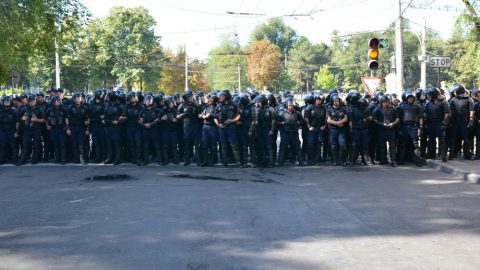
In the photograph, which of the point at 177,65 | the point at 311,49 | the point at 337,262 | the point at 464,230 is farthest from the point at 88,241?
the point at 311,49

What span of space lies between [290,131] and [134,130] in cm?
436

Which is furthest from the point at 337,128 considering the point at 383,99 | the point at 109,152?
the point at 109,152

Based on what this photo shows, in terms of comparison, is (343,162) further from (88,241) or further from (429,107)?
(88,241)

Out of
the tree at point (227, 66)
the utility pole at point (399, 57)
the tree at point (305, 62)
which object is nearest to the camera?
the utility pole at point (399, 57)

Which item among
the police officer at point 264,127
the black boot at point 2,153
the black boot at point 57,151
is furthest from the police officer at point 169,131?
the black boot at point 2,153

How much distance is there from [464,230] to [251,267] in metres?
3.47

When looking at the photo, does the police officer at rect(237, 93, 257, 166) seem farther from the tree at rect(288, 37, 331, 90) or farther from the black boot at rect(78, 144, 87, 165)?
the tree at rect(288, 37, 331, 90)

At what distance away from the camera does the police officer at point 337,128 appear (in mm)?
15008

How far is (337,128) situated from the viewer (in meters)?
15.1

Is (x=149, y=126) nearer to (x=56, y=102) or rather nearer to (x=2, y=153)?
(x=56, y=102)

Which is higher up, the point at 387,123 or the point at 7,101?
A: the point at 7,101

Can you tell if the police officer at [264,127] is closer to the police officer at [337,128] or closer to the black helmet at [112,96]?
the police officer at [337,128]

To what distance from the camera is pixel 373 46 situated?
17.3 metres

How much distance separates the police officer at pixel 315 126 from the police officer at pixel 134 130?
463 centimetres
